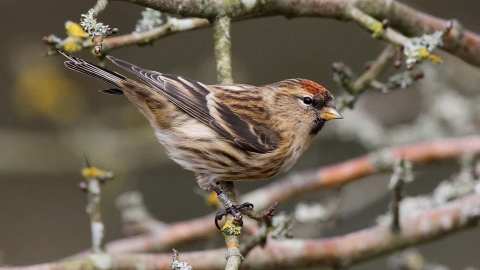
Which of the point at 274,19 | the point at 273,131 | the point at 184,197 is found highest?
the point at 274,19

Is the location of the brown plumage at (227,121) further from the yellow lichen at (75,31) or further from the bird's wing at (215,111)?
the yellow lichen at (75,31)

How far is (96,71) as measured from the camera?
3133 millimetres

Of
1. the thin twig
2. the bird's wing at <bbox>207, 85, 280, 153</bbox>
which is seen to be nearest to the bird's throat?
the bird's wing at <bbox>207, 85, 280, 153</bbox>

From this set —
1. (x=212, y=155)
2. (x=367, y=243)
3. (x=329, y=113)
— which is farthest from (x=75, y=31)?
(x=367, y=243)

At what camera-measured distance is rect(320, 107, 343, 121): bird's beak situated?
349 centimetres

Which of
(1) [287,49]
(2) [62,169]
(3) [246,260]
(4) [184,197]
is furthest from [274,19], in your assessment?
(3) [246,260]

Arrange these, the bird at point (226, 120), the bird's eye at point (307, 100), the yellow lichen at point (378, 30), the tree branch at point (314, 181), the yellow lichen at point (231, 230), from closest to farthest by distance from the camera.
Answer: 1. the yellow lichen at point (231, 230)
2. the yellow lichen at point (378, 30)
3. the bird at point (226, 120)
4. the bird's eye at point (307, 100)
5. the tree branch at point (314, 181)

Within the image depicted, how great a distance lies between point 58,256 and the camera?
6.32 m

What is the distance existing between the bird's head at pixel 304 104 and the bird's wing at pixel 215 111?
0.26 m

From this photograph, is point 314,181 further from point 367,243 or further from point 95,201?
point 95,201

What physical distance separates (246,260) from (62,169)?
100 inches

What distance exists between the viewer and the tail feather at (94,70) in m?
2.98

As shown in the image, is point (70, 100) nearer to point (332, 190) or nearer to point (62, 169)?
point (62, 169)

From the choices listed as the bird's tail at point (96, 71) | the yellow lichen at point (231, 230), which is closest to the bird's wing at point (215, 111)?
the bird's tail at point (96, 71)
